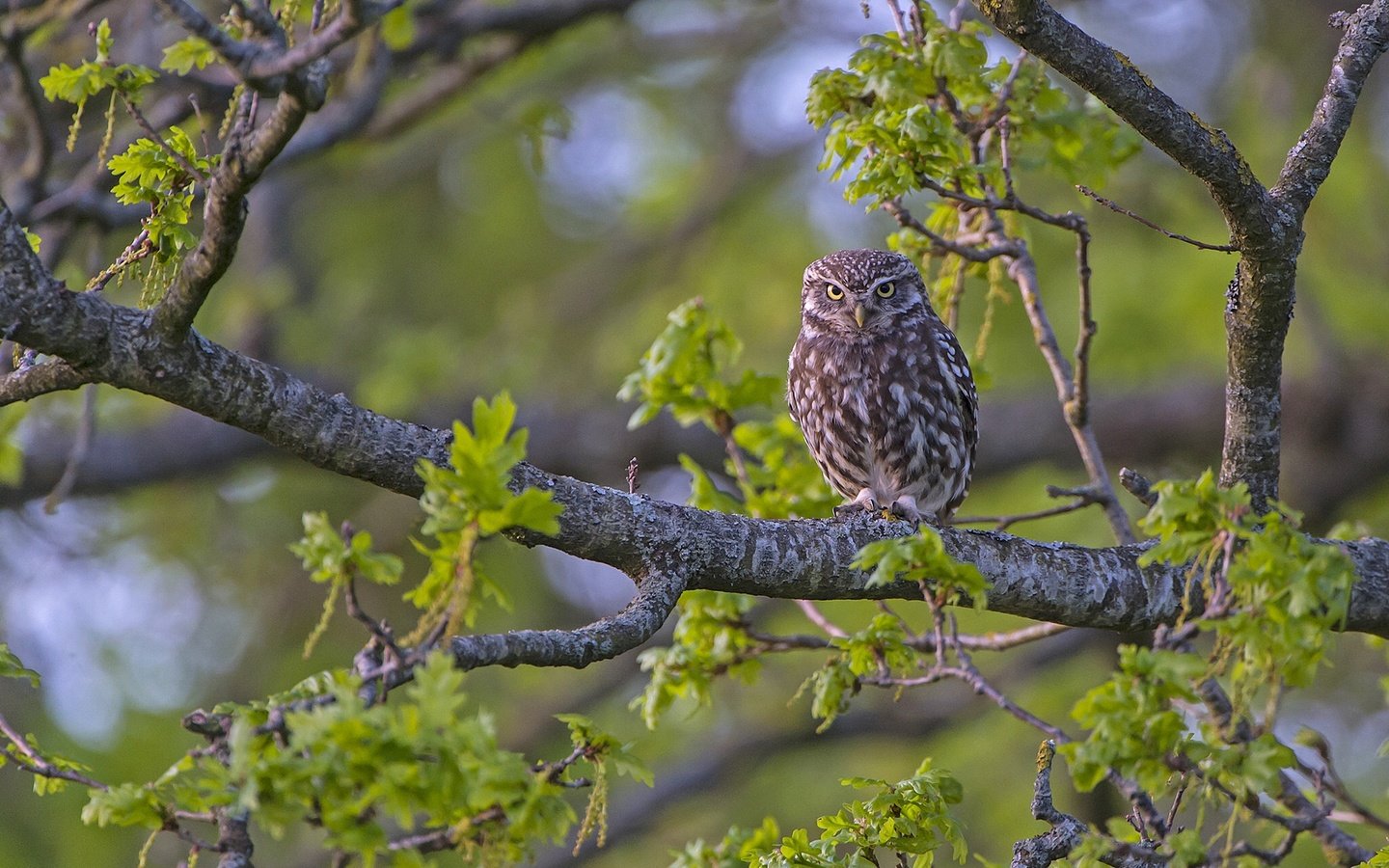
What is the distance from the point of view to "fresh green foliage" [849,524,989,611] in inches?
115

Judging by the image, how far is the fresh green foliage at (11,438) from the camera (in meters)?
4.84

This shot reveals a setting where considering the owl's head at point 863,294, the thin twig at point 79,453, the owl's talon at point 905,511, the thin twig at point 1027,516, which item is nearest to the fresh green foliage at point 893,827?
the owl's talon at point 905,511

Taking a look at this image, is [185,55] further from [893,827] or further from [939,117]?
[893,827]

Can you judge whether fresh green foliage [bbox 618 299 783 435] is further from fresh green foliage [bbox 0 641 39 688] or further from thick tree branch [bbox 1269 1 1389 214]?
fresh green foliage [bbox 0 641 39 688]

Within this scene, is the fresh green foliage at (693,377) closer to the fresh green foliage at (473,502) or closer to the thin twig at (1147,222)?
the thin twig at (1147,222)

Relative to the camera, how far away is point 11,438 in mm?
5367

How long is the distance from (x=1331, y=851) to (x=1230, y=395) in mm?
1292

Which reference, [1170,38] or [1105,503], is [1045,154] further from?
[1170,38]

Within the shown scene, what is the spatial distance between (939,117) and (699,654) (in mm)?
1701

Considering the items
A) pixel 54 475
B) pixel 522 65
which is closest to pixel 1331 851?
pixel 522 65

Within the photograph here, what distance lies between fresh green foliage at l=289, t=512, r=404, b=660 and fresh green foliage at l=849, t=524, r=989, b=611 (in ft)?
3.27

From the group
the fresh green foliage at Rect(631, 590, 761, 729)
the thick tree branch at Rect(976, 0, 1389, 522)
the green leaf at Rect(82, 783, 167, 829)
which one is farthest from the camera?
the fresh green foliage at Rect(631, 590, 761, 729)

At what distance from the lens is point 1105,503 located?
4.57 metres

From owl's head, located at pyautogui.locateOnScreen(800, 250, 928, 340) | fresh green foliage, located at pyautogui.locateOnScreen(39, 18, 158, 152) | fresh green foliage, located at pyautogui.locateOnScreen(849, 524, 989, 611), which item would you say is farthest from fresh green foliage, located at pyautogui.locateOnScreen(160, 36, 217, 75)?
owl's head, located at pyautogui.locateOnScreen(800, 250, 928, 340)
